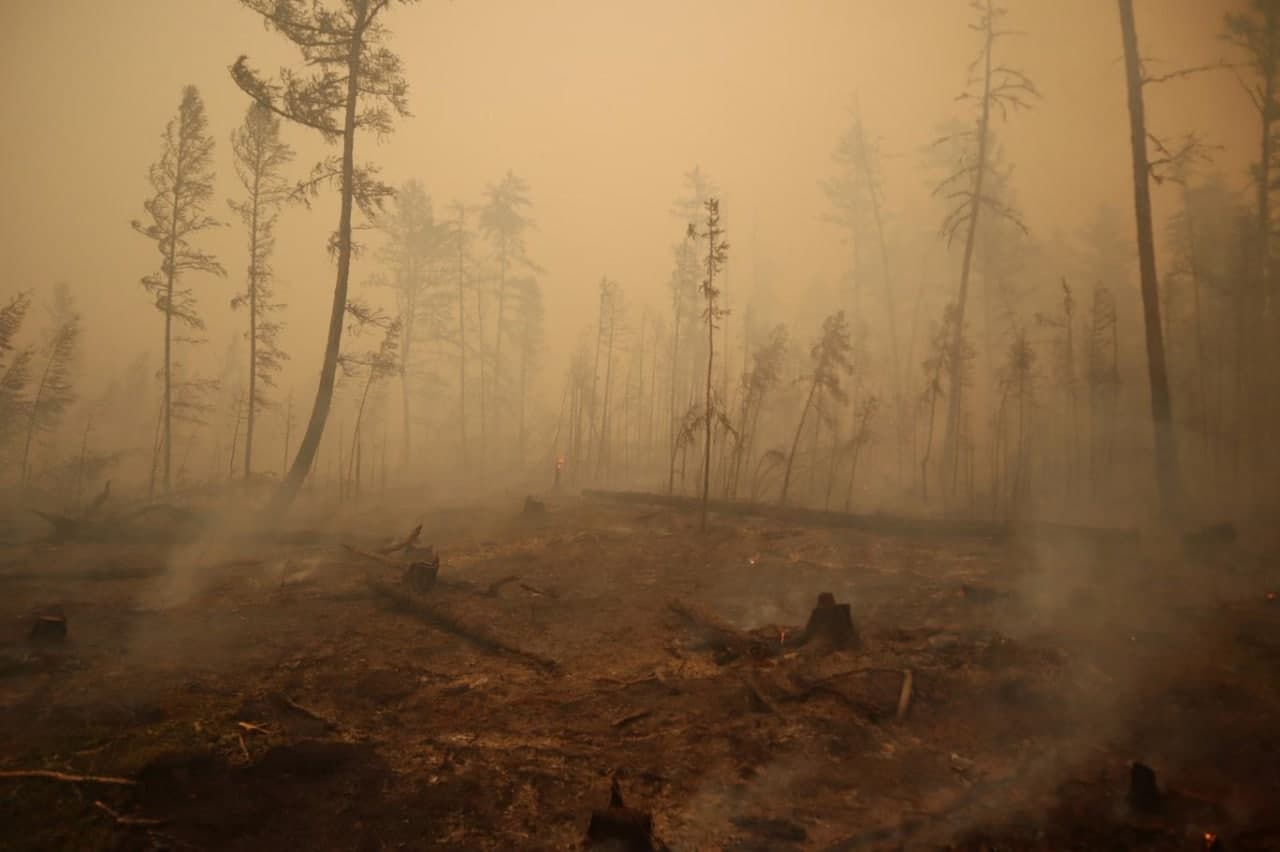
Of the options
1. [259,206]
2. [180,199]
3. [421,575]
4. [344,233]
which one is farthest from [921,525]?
[180,199]

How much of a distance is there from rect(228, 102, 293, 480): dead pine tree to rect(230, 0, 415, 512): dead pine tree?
25.5 ft

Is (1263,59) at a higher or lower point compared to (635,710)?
higher

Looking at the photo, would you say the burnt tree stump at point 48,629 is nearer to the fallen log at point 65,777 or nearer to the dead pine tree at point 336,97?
the fallen log at point 65,777

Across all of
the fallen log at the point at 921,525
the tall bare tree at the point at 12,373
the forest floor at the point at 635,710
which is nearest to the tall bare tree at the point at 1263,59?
the fallen log at the point at 921,525

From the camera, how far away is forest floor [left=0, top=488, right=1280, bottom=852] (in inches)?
146

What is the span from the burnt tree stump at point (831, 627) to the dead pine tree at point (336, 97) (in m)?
12.4

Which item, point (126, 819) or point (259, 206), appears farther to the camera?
point (259, 206)

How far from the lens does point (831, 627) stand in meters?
6.76

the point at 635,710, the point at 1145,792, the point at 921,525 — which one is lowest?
the point at 635,710

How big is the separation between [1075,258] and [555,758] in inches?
2111

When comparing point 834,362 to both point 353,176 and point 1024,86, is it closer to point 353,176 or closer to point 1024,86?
point 1024,86

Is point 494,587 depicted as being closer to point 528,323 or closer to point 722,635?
point 722,635

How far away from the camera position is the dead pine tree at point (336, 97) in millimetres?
13750

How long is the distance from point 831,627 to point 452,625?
4967mm
